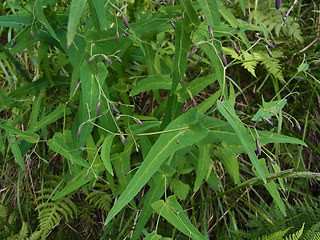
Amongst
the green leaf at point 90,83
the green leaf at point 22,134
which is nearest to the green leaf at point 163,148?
the green leaf at point 90,83

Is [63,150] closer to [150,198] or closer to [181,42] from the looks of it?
[150,198]

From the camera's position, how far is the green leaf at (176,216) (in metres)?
1.19

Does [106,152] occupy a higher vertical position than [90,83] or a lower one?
lower

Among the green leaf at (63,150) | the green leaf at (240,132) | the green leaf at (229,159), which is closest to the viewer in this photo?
the green leaf at (240,132)

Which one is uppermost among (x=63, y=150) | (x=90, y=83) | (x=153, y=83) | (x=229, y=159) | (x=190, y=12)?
(x=190, y=12)

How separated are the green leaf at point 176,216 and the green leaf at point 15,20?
3.01 ft

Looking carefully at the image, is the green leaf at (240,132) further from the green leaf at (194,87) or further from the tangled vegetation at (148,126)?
the green leaf at (194,87)

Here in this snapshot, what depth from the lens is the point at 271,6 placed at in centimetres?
245

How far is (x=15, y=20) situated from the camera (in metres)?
1.44

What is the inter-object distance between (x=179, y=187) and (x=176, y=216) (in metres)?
0.52

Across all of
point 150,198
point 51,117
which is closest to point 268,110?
point 150,198

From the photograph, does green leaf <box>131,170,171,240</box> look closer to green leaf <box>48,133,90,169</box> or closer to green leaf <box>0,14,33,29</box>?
green leaf <box>48,133,90,169</box>

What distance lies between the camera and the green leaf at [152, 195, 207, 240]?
1.19 metres

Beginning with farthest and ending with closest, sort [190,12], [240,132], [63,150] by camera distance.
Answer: [63,150], [190,12], [240,132]
